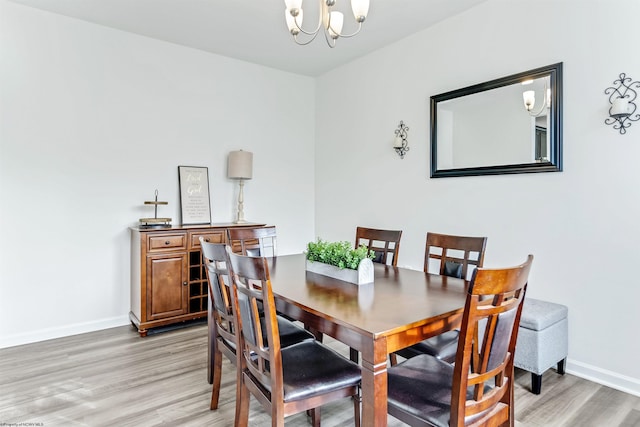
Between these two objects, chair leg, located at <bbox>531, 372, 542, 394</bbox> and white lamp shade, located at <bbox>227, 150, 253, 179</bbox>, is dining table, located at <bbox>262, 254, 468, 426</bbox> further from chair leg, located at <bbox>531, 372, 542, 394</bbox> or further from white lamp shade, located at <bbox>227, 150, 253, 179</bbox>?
white lamp shade, located at <bbox>227, 150, 253, 179</bbox>

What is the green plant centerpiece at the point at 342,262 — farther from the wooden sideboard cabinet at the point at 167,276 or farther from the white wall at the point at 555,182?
the wooden sideboard cabinet at the point at 167,276

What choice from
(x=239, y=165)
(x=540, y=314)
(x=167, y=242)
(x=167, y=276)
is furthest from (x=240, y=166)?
(x=540, y=314)

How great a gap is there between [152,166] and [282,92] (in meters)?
1.88

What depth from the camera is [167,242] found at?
3373 millimetres

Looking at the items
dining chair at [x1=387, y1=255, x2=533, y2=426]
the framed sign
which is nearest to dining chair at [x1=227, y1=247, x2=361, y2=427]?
dining chair at [x1=387, y1=255, x2=533, y2=426]

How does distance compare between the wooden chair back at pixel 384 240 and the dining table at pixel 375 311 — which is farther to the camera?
the wooden chair back at pixel 384 240

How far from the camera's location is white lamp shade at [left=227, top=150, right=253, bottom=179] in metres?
4.01

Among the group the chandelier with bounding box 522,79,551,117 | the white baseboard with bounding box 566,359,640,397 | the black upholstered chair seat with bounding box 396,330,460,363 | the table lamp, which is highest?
the chandelier with bounding box 522,79,551,117

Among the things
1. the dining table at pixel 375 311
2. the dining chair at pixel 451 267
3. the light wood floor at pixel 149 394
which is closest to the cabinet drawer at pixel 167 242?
the light wood floor at pixel 149 394

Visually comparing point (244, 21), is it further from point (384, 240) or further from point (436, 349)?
point (436, 349)

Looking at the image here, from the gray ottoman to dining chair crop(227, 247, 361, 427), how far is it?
49.0 inches

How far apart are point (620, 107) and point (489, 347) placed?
1.97m

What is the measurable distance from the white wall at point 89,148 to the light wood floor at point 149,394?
0.52 meters

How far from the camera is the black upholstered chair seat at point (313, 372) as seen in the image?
1.50 m
